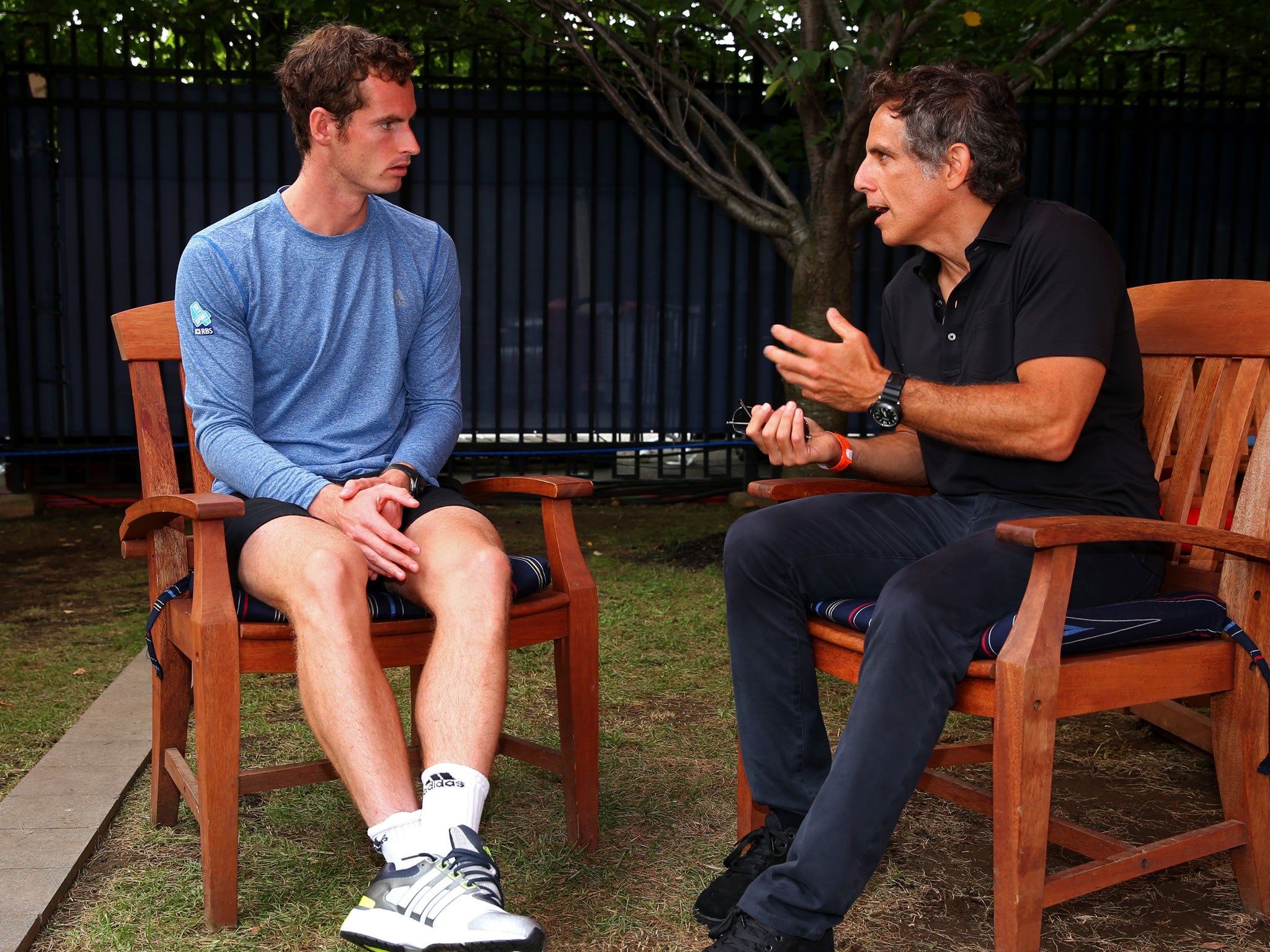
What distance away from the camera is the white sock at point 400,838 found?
1938mm

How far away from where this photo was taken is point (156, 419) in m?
2.66

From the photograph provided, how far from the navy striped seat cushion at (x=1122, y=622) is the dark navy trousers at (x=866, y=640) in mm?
44

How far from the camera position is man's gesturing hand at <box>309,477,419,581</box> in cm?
230

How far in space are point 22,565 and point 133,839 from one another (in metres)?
3.31

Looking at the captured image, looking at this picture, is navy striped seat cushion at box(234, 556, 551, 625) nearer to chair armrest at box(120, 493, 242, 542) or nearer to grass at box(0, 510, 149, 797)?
chair armrest at box(120, 493, 242, 542)

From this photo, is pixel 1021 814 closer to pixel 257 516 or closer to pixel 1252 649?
Result: pixel 1252 649

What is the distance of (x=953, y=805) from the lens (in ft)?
9.33

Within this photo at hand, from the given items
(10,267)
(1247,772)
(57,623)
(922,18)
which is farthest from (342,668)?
(10,267)

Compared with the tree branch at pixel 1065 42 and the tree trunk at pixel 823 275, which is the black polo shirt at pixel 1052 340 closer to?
the tree branch at pixel 1065 42

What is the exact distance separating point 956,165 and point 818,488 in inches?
30.3

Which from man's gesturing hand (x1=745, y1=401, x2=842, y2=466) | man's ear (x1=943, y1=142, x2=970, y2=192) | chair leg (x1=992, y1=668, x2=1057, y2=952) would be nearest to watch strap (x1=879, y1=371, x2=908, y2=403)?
man's gesturing hand (x1=745, y1=401, x2=842, y2=466)

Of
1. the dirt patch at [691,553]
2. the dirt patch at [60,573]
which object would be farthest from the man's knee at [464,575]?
the dirt patch at [691,553]

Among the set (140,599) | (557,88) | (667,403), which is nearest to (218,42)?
(557,88)

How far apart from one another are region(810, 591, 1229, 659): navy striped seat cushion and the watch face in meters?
0.36
